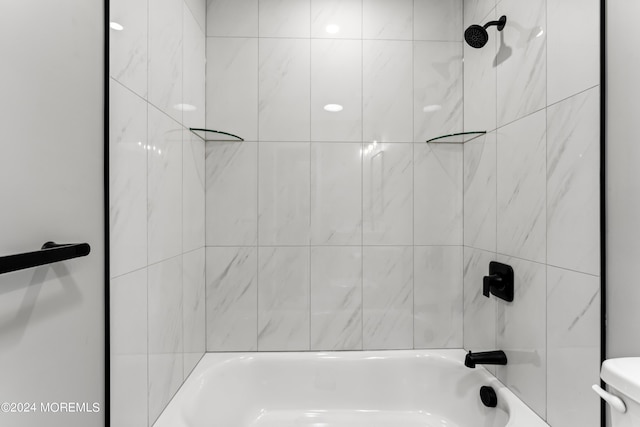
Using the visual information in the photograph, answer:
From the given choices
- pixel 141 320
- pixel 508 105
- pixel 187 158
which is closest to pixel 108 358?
pixel 141 320

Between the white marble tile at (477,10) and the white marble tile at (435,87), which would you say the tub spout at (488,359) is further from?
the white marble tile at (477,10)

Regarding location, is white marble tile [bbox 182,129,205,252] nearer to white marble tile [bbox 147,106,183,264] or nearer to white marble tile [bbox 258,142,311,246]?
white marble tile [bbox 147,106,183,264]

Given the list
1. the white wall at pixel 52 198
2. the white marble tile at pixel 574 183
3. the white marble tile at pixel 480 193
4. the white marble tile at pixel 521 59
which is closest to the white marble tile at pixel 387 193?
the white marble tile at pixel 480 193

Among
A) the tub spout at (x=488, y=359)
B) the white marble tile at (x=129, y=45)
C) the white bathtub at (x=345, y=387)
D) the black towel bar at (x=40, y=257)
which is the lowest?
the white bathtub at (x=345, y=387)

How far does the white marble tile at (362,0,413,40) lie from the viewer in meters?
1.80

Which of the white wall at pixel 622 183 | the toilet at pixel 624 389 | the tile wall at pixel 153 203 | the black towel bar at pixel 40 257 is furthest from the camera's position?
the tile wall at pixel 153 203

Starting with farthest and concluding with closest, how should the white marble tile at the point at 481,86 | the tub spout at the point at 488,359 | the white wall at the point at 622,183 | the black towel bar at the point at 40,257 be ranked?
the white marble tile at the point at 481,86
the tub spout at the point at 488,359
the white wall at the point at 622,183
the black towel bar at the point at 40,257

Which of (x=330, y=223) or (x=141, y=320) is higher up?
(x=330, y=223)

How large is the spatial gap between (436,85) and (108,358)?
1.77m

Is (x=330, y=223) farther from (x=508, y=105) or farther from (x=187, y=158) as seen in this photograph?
(x=508, y=105)

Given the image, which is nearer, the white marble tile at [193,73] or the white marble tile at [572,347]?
the white marble tile at [572,347]

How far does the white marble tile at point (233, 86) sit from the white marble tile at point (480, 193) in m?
1.07

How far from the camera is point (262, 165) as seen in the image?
70.6 inches

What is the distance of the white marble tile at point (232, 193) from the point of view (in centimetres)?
178
